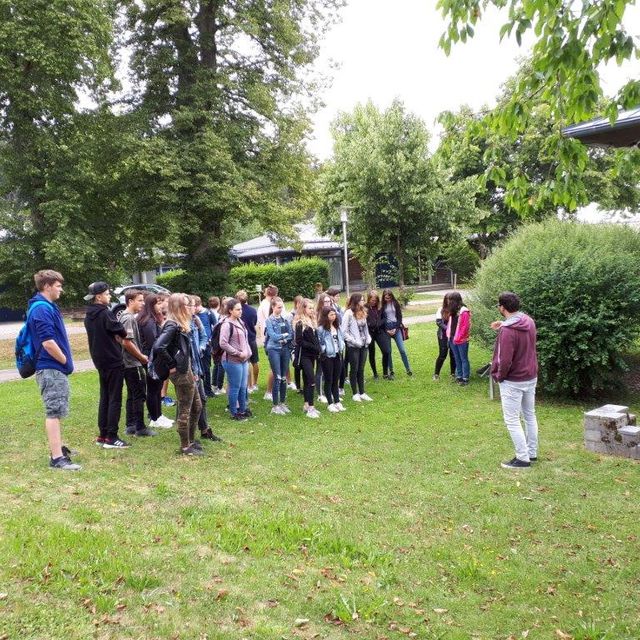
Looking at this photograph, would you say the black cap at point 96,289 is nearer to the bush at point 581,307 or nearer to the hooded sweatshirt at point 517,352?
the hooded sweatshirt at point 517,352

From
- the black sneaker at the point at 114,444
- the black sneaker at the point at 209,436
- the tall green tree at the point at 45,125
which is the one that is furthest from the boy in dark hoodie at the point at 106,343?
the tall green tree at the point at 45,125

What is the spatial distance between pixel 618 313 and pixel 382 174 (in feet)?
53.6

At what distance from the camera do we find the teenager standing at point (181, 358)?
264 inches

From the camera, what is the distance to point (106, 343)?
7.00m

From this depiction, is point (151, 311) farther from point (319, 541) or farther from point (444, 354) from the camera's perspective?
point (444, 354)

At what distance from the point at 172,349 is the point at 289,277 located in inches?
1167

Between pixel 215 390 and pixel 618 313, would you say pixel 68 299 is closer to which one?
pixel 215 390

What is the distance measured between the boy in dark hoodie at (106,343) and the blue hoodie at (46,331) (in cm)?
69

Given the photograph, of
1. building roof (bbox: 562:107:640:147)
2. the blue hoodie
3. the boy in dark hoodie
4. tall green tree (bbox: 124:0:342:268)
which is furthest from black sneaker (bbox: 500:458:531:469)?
tall green tree (bbox: 124:0:342:268)

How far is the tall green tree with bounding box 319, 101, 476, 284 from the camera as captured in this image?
81.2ft

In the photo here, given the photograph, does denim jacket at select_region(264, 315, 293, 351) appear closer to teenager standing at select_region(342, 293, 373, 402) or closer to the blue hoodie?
teenager standing at select_region(342, 293, 373, 402)

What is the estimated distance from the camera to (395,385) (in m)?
11.7

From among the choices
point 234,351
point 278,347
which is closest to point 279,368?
point 278,347

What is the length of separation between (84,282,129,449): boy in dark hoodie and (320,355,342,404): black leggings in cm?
342
